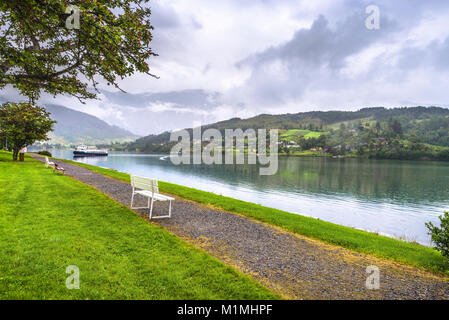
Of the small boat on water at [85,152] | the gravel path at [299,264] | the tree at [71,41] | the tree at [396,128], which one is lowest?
the gravel path at [299,264]

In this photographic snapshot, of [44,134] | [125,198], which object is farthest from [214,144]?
[125,198]

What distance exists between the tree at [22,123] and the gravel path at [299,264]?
33.6 m

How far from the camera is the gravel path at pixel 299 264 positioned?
14.8 feet

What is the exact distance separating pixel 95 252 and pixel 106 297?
1.94 meters

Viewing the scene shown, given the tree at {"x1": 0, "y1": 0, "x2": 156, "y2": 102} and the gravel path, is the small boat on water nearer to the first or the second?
the tree at {"x1": 0, "y1": 0, "x2": 156, "y2": 102}

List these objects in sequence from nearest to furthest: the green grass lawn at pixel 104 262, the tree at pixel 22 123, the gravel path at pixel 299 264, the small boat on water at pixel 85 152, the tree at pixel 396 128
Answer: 1. the green grass lawn at pixel 104 262
2. the gravel path at pixel 299 264
3. the tree at pixel 22 123
4. the small boat on water at pixel 85 152
5. the tree at pixel 396 128

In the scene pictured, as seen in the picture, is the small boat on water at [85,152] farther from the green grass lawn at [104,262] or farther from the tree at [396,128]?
the tree at [396,128]

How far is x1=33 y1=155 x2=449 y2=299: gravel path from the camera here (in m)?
4.51

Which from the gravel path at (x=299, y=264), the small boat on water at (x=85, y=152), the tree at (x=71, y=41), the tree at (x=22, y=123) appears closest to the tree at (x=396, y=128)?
the small boat on water at (x=85, y=152)

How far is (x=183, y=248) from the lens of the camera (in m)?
6.00

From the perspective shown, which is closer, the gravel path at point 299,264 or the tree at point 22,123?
the gravel path at point 299,264

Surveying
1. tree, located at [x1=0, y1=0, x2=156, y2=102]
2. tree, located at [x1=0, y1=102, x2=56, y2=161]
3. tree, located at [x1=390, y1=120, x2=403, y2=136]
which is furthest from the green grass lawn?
tree, located at [x1=390, y1=120, x2=403, y2=136]

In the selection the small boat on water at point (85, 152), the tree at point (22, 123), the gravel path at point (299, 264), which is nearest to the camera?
the gravel path at point (299, 264)
